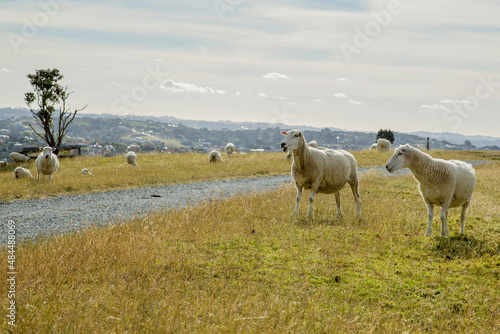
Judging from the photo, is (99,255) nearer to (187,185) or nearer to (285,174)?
(187,185)

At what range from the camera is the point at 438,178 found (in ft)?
34.4

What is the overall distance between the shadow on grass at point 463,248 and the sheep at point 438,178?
665 mm

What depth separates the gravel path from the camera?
11.0 m

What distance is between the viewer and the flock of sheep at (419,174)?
34.3ft

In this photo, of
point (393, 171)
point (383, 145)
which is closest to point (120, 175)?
point (393, 171)

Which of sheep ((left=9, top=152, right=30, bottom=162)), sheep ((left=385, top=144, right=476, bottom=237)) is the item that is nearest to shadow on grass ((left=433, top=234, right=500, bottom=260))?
sheep ((left=385, top=144, right=476, bottom=237))

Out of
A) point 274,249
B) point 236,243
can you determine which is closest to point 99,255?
point 236,243

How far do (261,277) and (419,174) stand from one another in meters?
5.71

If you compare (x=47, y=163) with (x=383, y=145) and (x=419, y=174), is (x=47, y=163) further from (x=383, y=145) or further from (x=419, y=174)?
(x=383, y=145)

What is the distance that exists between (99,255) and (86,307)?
7.56 ft

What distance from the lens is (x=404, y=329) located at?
18.3 ft

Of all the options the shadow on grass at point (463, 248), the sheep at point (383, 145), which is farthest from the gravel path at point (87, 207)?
the sheep at point (383, 145)

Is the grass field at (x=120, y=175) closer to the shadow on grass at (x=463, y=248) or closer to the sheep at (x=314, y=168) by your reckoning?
the sheep at (x=314, y=168)

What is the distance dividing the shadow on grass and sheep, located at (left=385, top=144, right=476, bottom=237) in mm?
665
